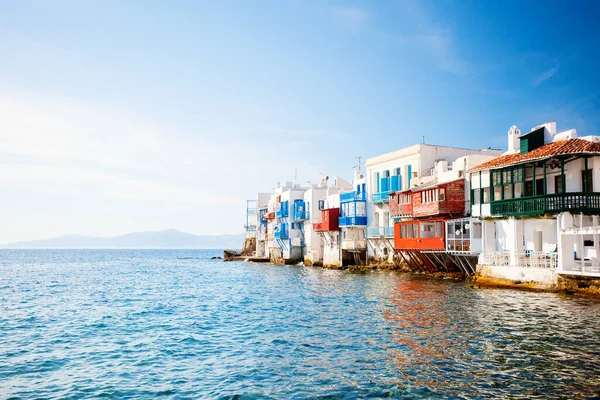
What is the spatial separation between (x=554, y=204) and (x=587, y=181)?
236cm

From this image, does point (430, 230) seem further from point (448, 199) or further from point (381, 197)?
point (381, 197)

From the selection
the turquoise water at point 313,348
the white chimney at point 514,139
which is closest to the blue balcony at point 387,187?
the white chimney at point 514,139

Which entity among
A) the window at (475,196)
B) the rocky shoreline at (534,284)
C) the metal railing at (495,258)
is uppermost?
the window at (475,196)

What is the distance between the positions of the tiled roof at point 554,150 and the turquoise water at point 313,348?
906 centimetres

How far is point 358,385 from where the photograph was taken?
14305 millimetres

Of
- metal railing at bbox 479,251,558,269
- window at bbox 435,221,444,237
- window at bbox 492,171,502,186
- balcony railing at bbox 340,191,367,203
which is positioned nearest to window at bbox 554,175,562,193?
window at bbox 492,171,502,186

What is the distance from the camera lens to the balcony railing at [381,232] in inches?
2210

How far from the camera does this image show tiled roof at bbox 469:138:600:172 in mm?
A: 31922

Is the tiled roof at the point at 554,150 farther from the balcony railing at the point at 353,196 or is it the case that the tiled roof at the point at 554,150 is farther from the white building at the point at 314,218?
the white building at the point at 314,218

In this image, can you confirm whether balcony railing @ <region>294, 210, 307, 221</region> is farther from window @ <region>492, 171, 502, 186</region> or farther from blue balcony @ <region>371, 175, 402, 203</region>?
window @ <region>492, 171, 502, 186</region>

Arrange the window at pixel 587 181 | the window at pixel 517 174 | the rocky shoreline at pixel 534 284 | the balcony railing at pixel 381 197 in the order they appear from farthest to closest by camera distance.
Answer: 1. the balcony railing at pixel 381 197
2. the window at pixel 517 174
3. the window at pixel 587 181
4. the rocky shoreline at pixel 534 284

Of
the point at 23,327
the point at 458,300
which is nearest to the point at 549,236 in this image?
the point at 458,300

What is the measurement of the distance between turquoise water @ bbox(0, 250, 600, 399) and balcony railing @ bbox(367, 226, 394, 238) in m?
21.2

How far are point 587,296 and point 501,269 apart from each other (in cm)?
669
